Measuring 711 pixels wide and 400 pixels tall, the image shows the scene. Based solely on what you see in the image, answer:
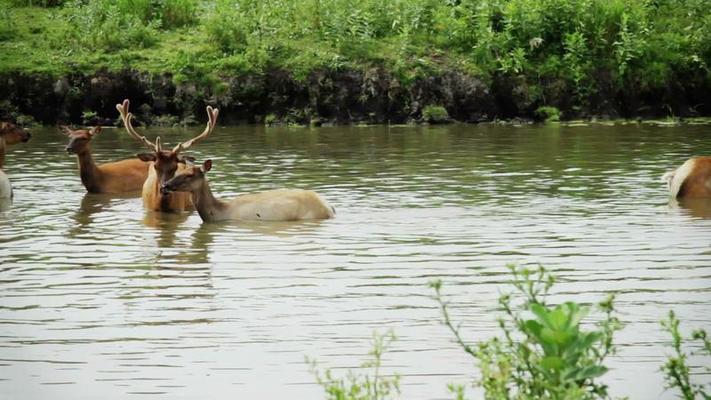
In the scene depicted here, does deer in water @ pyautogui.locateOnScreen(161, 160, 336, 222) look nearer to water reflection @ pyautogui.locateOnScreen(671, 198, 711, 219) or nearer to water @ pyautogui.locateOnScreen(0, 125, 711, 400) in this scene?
water @ pyautogui.locateOnScreen(0, 125, 711, 400)

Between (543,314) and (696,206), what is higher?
(543,314)

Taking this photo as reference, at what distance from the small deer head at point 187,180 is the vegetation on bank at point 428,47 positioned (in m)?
11.7

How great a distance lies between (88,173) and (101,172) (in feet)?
0.58

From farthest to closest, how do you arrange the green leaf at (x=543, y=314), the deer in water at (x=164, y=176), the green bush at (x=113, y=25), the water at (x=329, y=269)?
the green bush at (x=113, y=25) → the deer in water at (x=164, y=176) → the water at (x=329, y=269) → the green leaf at (x=543, y=314)

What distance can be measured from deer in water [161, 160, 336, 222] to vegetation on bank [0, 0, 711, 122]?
1183 centimetres

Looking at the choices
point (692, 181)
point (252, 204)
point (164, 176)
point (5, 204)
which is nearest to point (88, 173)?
point (5, 204)

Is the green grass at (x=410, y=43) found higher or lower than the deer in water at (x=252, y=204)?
higher

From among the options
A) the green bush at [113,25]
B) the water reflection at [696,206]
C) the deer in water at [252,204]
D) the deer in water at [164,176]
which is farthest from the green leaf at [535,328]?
the green bush at [113,25]

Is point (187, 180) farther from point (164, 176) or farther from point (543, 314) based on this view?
point (543, 314)

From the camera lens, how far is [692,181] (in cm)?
1538

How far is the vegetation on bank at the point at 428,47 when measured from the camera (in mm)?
26594

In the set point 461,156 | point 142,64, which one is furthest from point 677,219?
point 142,64

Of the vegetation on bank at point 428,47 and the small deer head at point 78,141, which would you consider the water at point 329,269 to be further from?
the vegetation on bank at point 428,47

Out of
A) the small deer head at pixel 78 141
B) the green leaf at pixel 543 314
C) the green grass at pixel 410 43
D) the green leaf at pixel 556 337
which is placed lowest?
the small deer head at pixel 78 141
